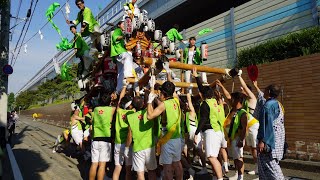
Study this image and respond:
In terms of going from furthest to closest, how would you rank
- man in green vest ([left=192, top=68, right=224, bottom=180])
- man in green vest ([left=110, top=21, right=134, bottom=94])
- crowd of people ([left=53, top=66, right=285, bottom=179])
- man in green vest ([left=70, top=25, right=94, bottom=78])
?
man in green vest ([left=70, top=25, right=94, bottom=78]) < man in green vest ([left=110, top=21, right=134, bottom=94]) < man in green vest ([left=192, top=68, right=224, bottom=180]) < crowd of people ([left=53, top=66, right=285, bottom=179])

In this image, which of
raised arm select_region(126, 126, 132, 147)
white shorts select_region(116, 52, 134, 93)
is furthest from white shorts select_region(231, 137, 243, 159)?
white shorts select_region(116, 52, 134, 93)

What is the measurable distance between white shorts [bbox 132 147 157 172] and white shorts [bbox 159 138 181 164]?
224 mm

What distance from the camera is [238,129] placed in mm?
6430

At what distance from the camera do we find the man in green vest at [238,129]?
6.19 m

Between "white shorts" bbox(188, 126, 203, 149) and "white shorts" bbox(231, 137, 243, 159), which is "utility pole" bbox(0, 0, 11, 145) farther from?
"white shorts" bbox(231, 137, 243, 159)

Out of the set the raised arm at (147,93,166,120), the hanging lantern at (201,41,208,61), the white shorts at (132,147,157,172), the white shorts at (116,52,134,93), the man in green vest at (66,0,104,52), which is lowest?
the white shorts at (132,147,157,172)

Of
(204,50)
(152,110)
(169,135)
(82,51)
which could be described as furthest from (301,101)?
(82,51)

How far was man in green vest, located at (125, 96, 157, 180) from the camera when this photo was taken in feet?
17.8

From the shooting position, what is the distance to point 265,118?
4543 mm

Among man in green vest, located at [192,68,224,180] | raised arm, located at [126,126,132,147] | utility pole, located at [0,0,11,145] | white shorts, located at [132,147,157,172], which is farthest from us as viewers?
utility pole, located at [0,0,11,145]

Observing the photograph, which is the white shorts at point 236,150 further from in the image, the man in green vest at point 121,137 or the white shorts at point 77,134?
the white shorts at point 77,134

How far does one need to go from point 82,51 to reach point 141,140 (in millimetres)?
4928

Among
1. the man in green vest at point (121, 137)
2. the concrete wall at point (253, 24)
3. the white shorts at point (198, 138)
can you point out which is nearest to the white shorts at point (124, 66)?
the man in green vest at point (121, 137)

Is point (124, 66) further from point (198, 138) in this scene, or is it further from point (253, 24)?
point (253, 24)
